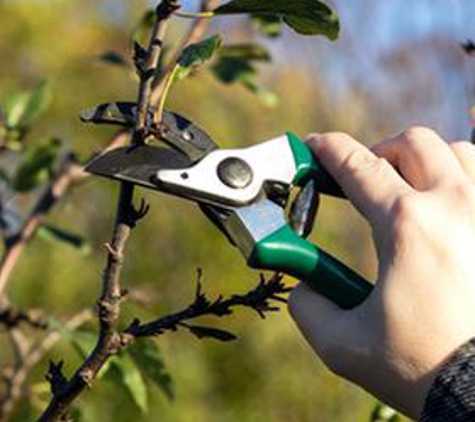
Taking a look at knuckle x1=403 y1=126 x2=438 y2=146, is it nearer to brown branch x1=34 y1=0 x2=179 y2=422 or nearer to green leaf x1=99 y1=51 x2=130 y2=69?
brown branch x1=34 y1=0 x2=179 y2=422

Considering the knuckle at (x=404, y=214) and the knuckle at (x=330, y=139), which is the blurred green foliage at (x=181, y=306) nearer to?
the knuckle at (x=330, y=139)

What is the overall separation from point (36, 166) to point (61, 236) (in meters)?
0.13

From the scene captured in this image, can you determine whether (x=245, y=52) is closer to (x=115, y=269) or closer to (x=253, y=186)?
(x=253, y=186)

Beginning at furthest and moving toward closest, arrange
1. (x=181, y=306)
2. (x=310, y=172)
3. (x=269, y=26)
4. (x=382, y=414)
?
(x=181, y=306)
(x=269, y=26)
(x=382, y=414)
(x=310, y=172)

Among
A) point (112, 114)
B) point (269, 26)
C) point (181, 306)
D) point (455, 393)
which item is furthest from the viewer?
point (181, 306)

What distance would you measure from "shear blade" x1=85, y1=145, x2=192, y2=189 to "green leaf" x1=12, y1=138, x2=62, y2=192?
0.88 meters

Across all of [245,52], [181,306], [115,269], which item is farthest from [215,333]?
[181,306]

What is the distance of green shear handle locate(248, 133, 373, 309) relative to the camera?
1.04 metres

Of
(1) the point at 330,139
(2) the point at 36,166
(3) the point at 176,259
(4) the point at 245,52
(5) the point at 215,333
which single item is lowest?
(3) the point at 176,259

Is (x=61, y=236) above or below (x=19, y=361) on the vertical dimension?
above

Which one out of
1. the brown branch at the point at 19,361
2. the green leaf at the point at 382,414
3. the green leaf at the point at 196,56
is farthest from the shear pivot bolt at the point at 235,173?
the brown branch at the point at 19,361

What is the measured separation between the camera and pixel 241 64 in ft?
6.71

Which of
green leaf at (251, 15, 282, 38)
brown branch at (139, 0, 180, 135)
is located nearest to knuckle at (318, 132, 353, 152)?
brown branch at (139, 0, 180, 135)

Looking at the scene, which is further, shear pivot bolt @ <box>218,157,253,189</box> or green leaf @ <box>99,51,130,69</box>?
green leaf @ <box>99,51,130,69</box>
